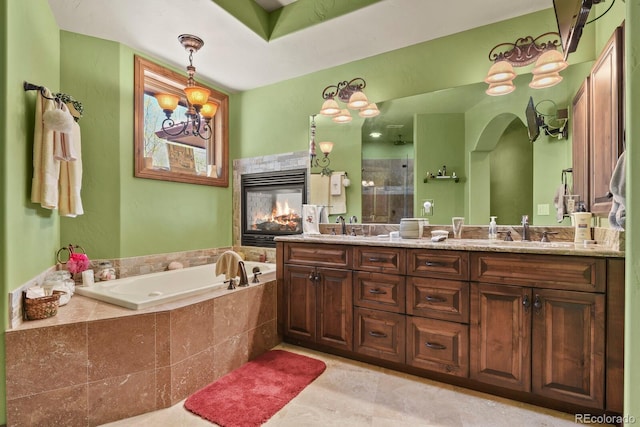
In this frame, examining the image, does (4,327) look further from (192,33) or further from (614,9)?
(614,9)

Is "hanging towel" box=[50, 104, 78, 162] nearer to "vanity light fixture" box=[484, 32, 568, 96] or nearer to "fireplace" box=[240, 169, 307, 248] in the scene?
"fireplace" box=[240, 169, 307, 248]

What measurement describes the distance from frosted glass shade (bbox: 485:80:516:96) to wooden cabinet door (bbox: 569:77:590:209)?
1.35 ft

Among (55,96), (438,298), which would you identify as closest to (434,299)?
(438,298)

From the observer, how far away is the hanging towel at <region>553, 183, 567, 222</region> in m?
2.13

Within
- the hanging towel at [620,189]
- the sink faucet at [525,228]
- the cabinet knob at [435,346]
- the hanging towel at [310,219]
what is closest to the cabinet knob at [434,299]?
the cabinet knob at [435,346]

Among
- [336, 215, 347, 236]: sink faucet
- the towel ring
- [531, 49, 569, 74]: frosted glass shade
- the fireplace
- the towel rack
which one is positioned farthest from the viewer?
the fireplace

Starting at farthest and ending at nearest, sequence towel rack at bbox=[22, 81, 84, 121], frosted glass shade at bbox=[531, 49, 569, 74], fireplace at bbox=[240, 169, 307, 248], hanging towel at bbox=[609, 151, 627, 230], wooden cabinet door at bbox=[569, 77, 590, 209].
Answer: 1. fireplace at bbox=[240, 169, 307, 248]
2. frosted glass shade at bbox=[531, 49, 569, 74]
3. wooden cabinet door at bbox=[569, 77, 590, 209]
4. towel rack at bbox=[22, 81, 84, 121]
5. hanging towel at bbox=[609, 151, 627, 230]

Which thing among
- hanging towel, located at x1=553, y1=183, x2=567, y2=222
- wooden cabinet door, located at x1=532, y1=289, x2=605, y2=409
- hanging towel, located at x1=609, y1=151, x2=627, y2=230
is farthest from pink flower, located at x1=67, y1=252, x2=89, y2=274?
hanging towel, located at x1=553, y1=183, x2=567, y2=222

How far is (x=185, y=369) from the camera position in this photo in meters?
1.86

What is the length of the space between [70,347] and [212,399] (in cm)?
82

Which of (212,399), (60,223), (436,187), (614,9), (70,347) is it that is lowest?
(212,399)

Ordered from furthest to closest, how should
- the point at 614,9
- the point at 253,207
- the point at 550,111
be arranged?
the point at 253,207, the point at 550,111, the point at 614,9

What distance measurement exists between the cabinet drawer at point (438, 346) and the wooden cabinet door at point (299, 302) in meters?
0.79

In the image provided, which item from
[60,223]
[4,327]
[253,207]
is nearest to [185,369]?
[4,327]
